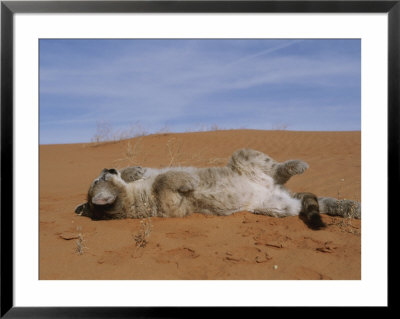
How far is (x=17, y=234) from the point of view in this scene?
3.83 meters

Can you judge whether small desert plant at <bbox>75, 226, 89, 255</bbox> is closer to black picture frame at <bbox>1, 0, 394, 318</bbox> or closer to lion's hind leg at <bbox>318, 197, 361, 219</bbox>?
black picture frame at <bbox>1, 0, 394, 318</bbox>

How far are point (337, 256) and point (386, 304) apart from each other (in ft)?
2.25

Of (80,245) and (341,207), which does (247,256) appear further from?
(80,245)

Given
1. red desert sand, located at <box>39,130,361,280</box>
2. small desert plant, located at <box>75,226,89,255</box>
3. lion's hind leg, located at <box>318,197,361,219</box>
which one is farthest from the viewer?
lion's hind leg, located at <box>318,197,361,219</box>

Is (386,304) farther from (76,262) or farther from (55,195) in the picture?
(55,195)

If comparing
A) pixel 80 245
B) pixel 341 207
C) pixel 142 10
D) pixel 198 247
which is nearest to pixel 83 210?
pixel 80 245

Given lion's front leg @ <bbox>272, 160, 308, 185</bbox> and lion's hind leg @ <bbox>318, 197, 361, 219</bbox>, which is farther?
lion's front leg @ <bbox>272, 160, 308, 185</bbox>

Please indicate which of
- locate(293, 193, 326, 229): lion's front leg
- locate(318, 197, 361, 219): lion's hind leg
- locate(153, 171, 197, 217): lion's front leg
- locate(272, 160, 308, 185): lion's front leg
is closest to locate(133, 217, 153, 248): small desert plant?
locate(153, 171, 197, 217): lion's front leg

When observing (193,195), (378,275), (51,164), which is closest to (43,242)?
(193,195)

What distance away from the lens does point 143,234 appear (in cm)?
454

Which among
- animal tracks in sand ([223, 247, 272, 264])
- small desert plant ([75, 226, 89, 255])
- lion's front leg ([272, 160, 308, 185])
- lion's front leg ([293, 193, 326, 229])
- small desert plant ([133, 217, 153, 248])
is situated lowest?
animal tracks in sand ([223, 247, 272, 264])

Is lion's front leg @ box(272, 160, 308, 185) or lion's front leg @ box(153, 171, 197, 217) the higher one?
lion's front leg @ box(272, 160, 308, 185)

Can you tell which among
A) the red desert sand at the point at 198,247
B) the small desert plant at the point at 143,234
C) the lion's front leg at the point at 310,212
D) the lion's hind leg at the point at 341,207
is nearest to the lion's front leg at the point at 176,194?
the red desert sand at the point at 198,247

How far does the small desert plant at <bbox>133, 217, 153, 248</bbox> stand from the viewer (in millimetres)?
4383
